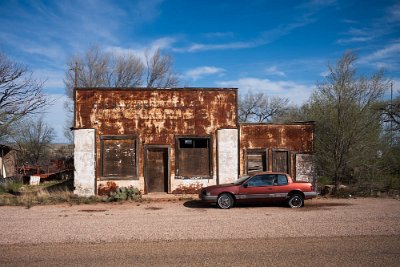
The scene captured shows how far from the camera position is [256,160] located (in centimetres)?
1764

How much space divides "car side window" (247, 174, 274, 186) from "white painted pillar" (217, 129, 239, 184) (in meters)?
3.20

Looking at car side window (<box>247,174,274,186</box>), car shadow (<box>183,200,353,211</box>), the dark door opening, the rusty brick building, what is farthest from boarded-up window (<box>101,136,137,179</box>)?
car side window (<box>247,174,274,186</box>)

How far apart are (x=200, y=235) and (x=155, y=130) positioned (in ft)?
28.8

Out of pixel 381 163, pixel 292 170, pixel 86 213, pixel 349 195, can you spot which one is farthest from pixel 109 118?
pixel 381 163

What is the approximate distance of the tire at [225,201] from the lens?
13570 millimetres

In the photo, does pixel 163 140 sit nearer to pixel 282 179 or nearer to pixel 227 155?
pixel 227 155

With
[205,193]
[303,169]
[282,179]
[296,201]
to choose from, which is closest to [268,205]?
[296,201]

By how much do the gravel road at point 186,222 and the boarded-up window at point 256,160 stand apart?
3.59m

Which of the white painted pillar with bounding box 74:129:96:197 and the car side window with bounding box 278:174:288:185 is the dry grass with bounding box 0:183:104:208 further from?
the car side window with bounding box 278:174:288:185

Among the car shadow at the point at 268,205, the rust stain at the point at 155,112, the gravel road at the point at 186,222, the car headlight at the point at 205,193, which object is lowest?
the car shadow at the point at 268,205

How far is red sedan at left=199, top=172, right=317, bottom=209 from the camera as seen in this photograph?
44.7ft

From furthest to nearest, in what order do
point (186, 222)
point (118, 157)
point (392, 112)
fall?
point (392, 112) < point (118, 157) < point (186, 222)

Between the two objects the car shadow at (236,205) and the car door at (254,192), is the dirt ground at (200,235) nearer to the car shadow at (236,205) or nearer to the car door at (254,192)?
the car door at (254,192)

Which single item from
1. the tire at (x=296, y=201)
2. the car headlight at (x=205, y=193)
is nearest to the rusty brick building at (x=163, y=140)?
the car headlight at (x=205, y=193)
